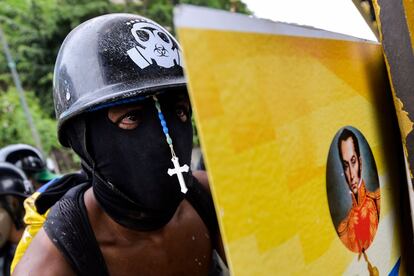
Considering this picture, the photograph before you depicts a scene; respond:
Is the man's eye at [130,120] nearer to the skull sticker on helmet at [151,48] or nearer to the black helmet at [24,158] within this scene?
the skull sticker on helmet at [151,48]

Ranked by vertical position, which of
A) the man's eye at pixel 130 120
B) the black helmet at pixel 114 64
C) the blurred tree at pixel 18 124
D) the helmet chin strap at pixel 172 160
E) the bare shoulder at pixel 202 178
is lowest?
the blurred tree at pixel 18 124

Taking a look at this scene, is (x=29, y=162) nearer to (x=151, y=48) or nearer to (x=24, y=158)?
(x=24, y=158)

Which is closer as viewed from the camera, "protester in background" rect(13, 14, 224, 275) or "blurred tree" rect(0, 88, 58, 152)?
"protester in background" rect(13, 14, 224, 275)

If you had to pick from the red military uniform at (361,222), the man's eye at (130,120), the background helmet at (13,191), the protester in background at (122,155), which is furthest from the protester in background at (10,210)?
the red military uniform at (361,222)

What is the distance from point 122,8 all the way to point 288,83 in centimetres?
1250

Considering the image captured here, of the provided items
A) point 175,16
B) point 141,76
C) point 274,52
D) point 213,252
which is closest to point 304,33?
Answer: point 274,52

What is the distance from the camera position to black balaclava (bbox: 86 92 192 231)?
102cm

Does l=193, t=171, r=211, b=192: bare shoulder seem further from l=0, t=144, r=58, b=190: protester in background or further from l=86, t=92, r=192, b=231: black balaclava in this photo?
l=0, t=144, r=58, b=190: protester in background

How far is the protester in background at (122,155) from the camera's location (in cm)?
104

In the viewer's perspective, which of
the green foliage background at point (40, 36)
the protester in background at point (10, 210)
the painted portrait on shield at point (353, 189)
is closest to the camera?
the painted portrait on shield at point (353, 189)

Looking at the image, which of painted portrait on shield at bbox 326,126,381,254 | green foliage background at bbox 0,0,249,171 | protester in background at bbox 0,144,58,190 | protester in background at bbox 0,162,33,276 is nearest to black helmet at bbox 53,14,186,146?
painted portrait on shield at bbox 326,126,381,254

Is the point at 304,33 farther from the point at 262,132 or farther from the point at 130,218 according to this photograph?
the point at 130,218

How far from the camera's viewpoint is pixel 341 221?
2.06 feet

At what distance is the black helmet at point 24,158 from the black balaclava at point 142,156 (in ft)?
8.14
